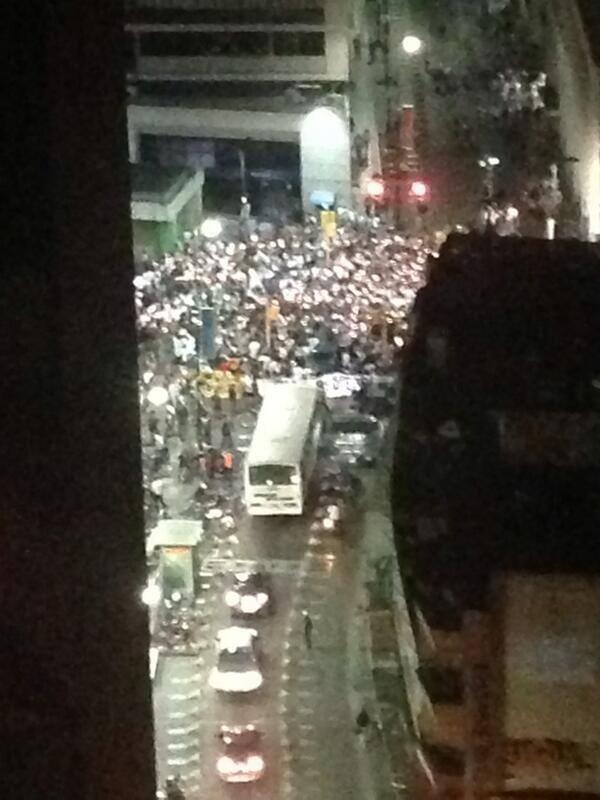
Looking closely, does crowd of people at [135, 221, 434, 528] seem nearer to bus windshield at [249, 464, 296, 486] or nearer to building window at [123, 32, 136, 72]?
bus windshield at [249, 464, 296, 486]

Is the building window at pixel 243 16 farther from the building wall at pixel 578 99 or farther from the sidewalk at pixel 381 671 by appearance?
the sidewalk at pixel 381 671

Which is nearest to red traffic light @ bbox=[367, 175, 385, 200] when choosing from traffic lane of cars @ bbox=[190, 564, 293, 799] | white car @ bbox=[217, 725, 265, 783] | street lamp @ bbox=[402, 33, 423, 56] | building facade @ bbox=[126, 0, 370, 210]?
building facade @ bbox=[126, 0, 370, 210]

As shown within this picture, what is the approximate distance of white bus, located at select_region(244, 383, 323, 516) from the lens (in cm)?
262

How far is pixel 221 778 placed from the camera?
184 cm

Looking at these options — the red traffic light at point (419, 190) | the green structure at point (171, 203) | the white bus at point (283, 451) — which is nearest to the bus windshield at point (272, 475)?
the white bus at point (283, 451)

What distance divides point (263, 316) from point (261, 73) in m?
0.92

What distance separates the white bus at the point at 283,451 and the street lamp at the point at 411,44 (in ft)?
2.81

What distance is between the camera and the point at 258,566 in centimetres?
246

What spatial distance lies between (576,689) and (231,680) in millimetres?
772

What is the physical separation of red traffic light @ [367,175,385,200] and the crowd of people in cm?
7

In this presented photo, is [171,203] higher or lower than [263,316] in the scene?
higher

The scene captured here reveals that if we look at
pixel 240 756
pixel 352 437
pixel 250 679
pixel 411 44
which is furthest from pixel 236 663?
pixel 411 44

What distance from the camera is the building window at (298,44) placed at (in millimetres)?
3496

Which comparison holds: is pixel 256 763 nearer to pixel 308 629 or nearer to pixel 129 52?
pixel 308 629
